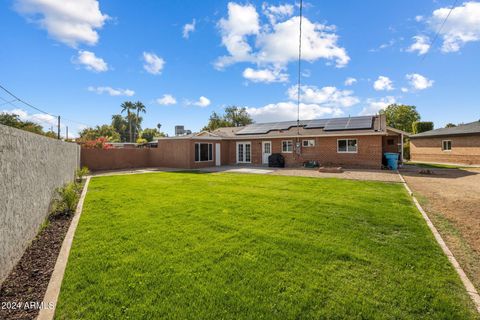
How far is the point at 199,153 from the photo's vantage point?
19797mm

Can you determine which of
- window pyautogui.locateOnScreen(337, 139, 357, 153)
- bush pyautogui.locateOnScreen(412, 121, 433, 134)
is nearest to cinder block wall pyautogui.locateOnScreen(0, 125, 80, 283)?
window pyautogui.locateOnScreen(337, 139, 357, 153)

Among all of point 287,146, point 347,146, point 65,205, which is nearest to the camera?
point 65,205

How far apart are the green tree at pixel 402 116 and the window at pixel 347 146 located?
3673 centimetres

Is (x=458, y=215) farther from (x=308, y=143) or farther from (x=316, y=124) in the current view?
(x=316, y=124)

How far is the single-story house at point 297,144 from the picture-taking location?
664 inches

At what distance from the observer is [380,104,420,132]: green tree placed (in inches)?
1836

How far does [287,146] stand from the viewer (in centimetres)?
1988

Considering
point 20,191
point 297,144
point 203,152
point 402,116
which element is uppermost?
point 402,116

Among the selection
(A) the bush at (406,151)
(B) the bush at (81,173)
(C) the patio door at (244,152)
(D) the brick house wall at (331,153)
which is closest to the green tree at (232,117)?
(C) the patio door at (244,152)

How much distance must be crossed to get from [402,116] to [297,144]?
39798 millimetres

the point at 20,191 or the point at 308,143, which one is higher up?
the point at 308,143

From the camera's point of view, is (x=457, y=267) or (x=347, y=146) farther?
(x=347, y=146)

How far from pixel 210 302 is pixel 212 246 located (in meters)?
1.45

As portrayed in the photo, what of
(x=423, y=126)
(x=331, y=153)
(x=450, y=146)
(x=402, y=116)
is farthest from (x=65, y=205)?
(x=402, y=116)
